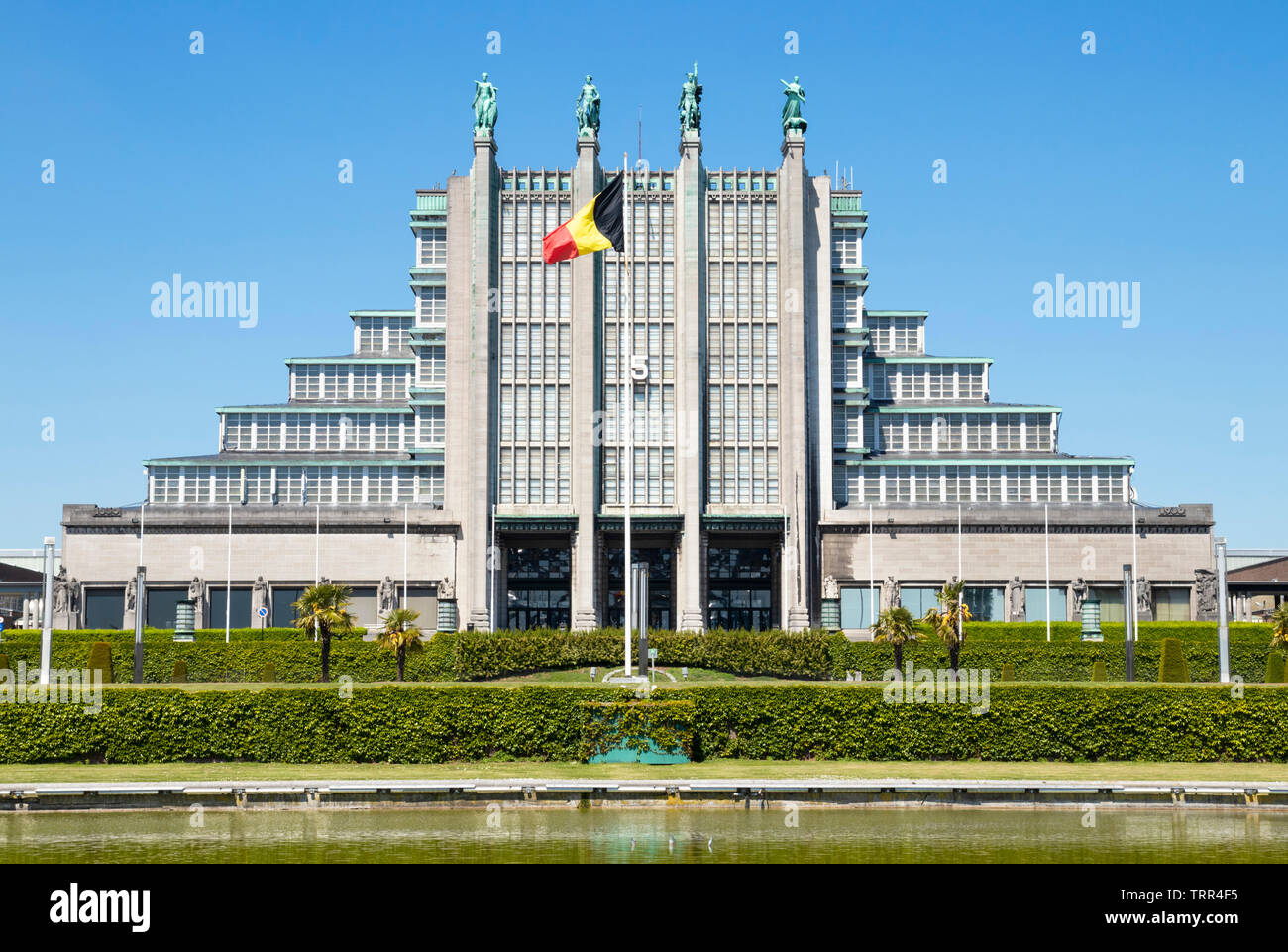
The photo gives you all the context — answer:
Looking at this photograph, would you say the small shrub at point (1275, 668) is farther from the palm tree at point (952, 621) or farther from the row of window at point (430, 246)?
the row of window at point (430, 246)

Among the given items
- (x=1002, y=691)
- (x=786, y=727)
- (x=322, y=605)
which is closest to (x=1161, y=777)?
(x=1002, y=691)

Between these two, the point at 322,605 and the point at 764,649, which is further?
the point at 764,649

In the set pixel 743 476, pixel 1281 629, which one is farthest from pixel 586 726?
pixel 743 476

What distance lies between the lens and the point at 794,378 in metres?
92.7

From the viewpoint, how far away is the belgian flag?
167 ft

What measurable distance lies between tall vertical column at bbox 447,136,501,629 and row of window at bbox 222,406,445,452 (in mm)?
11391

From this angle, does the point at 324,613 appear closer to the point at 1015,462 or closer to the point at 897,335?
the point at 1015,462

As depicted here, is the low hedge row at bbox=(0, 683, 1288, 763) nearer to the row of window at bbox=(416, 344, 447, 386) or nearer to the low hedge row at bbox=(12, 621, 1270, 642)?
the low hedge row at bbox=(12, 621, 1270, 642)

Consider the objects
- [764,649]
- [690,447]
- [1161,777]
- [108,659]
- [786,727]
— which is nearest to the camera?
[1161,777]

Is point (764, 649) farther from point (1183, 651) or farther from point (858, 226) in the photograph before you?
point (858, 226)

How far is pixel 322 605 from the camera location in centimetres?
6081

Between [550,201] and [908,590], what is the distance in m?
36.8

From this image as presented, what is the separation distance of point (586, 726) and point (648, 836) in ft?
33.0

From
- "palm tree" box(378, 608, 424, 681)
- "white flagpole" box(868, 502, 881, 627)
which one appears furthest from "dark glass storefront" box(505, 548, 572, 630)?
"palm tree" box(378, 608, 424, 681)
